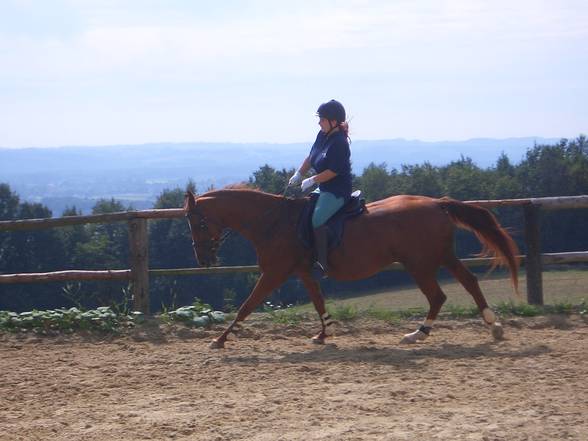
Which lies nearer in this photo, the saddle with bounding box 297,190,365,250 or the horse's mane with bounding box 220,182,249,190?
the saddle with bounding box 297,190,365,250

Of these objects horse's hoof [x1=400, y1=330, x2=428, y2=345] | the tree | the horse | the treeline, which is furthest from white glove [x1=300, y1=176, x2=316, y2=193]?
the tree

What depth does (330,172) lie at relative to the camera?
7910mm

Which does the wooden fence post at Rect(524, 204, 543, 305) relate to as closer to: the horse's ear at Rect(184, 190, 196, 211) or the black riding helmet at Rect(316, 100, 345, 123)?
the black riding helmet at Rect(316, 100, 345, 123)

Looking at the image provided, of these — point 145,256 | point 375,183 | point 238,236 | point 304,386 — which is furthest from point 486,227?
point 375,183

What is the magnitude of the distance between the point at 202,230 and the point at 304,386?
8.63 feet

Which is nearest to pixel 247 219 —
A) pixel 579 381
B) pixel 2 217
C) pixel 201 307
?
pixel 201 307

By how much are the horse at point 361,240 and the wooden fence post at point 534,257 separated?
1.65 meters

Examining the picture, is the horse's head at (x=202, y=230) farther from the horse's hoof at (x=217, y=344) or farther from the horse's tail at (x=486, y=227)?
the horse's tail at (x=486, y=227)

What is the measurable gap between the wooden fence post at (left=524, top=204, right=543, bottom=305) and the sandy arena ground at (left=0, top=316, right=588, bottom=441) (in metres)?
0.93

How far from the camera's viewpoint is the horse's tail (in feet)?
27.3

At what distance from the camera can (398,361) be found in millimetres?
7113

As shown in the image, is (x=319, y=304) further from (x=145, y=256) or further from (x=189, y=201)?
(x=145, y=256)

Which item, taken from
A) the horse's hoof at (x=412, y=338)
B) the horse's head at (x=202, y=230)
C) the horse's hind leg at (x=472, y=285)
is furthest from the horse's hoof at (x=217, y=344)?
the horse's hind leg at (x=472, y=285)

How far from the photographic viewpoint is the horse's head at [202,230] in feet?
27.5
